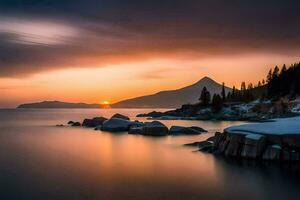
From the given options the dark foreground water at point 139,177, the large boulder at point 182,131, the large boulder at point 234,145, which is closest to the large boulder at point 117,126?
the large boulder at point 182,131

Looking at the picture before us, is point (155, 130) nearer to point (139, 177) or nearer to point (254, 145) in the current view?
point (254, 145)

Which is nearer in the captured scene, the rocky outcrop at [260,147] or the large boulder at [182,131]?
the rocky outcrop at [260,147]

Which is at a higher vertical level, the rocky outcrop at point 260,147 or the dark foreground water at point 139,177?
the rocky outcrop at point 260,147

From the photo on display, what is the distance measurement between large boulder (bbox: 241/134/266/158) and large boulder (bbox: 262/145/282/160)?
1.81 feet

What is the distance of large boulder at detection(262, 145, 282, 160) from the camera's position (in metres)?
36.0

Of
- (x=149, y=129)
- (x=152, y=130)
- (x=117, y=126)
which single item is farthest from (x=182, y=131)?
(x=117, y=126)

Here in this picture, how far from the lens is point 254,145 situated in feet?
123

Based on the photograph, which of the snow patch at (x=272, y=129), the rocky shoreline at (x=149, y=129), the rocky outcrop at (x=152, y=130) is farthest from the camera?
the rocky shoreline at (x=149, y=129)

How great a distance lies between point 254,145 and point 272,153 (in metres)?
2.01

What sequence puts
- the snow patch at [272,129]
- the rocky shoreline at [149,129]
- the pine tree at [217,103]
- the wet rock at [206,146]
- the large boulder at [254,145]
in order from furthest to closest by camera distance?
1. the pine tree at [217,103]
2. the rocky shoreline at [149,129]
3. the wet rock at [206,146]
4. the large boulder at [254,145]
5. the snow patch at [272,129]

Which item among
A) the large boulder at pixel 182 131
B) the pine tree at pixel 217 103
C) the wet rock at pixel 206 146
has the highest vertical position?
the pine tree at pixel 217 103

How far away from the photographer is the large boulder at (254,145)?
36.8 metres

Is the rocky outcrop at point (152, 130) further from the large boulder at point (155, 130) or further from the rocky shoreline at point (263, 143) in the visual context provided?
the rocky shoreline at point (263, 143)

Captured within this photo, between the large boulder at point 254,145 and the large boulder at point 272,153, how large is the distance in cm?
55
